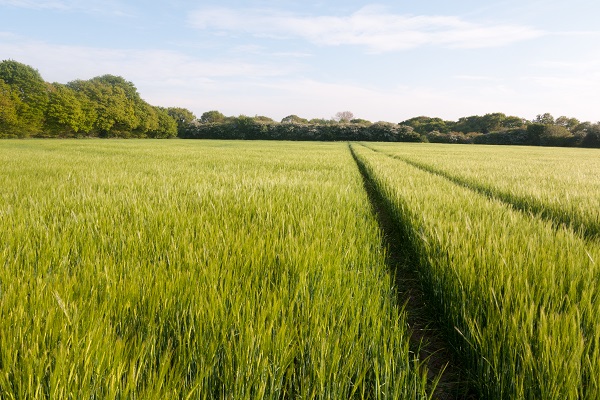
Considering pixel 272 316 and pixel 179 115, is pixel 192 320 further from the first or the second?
pixel 179 115

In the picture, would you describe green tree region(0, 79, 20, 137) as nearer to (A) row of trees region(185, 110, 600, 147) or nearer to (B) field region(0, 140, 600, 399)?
(A) row of trees region(185, 110, 600, 147)

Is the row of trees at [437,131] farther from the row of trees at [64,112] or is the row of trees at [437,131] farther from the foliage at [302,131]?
the row of trees at [64,112]

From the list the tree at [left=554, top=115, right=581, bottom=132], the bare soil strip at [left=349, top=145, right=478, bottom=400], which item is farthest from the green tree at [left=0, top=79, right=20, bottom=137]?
the tree at [left=554, top=115, right=581, bottom=132]

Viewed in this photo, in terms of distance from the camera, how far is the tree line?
43.6m

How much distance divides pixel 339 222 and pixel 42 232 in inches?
72.6

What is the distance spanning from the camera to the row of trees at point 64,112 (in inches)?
1641

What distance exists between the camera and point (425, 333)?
57.9 inches

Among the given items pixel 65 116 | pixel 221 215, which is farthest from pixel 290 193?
pixel 65 116

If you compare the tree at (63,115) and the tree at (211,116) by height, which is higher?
the tree at (211,116)

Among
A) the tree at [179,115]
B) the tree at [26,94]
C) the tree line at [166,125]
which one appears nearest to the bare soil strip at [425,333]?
the tree line at [166,125]

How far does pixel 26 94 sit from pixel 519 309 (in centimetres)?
6963

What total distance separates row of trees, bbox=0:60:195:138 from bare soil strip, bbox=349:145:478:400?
54.0 m

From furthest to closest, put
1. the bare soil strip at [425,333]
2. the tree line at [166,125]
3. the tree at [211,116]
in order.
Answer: the tree at [211,116] → the tree line at [166,125] → the bare soil strip at [425,333]

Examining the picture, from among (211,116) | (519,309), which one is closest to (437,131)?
(519,309)
